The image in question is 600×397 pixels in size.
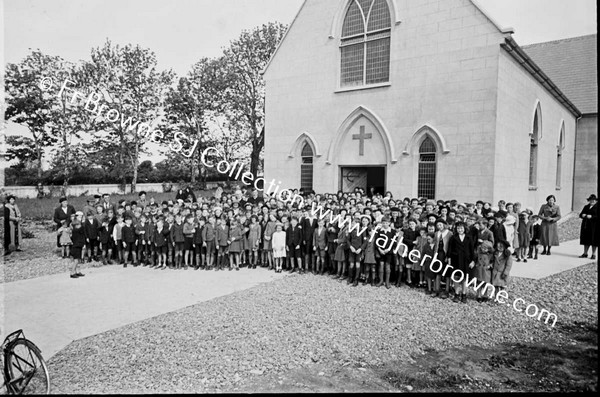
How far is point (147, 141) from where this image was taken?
40406 millimetres

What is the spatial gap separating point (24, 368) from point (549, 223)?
14.1 meters

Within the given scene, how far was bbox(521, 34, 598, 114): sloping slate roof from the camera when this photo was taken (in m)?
26.8

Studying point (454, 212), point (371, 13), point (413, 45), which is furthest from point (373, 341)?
point (371, 13)

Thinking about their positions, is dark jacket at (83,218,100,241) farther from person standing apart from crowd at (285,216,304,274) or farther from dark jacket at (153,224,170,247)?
person standing apart from crowd at (285,216,304,274)

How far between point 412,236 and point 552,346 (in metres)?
3.70

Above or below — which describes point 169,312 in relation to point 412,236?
below

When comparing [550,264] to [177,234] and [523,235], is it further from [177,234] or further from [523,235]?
[177,234]

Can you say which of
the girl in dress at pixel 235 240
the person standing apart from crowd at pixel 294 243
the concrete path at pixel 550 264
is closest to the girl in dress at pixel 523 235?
the concrete path at pixel 550 264

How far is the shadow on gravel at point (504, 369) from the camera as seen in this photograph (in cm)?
492

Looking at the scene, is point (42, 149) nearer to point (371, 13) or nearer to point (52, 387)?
point (371, 13)

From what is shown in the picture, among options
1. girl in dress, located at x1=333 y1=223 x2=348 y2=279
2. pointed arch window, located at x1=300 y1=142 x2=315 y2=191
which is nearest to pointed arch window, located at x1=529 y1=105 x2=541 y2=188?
pointed arch window, located at x1=300 y1=142 x2=315 y2=191

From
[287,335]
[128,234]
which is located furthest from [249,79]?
[287,335]

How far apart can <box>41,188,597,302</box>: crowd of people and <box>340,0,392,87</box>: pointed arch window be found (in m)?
6.34

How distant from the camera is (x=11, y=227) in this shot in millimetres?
14141
